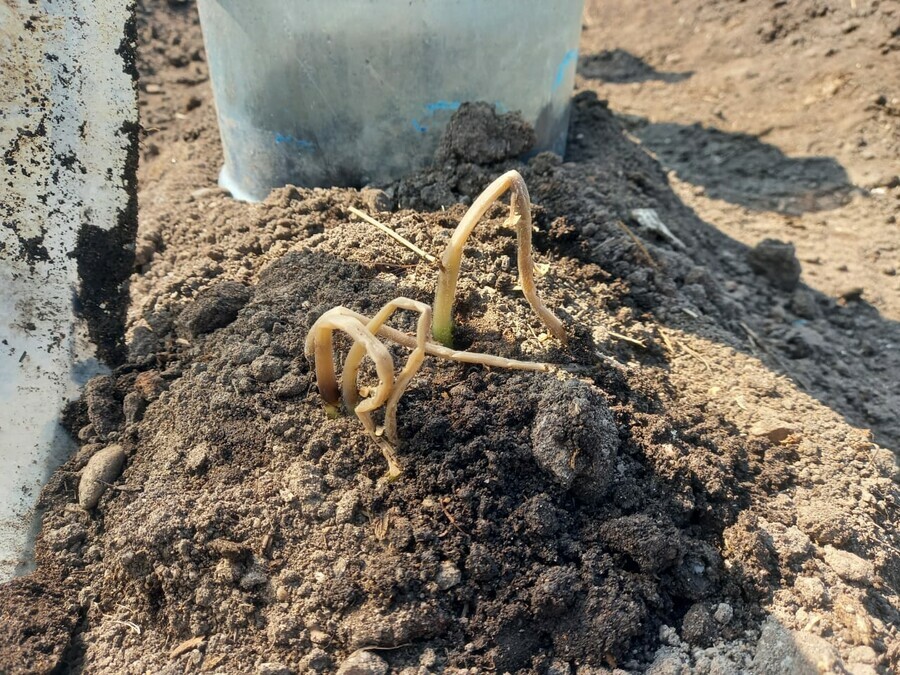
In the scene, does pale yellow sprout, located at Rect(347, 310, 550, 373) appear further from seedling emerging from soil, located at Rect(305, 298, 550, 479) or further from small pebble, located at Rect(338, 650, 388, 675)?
small pebble, located at Rect(338, 650, 388, 675)

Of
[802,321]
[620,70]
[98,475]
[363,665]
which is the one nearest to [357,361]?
[363,665]

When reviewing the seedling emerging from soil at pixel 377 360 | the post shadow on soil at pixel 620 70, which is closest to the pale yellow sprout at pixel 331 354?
the seedling emerging from soil at pixel 377 360

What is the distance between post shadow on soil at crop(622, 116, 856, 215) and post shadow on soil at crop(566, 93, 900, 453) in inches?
0.4

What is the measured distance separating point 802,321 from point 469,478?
163cm

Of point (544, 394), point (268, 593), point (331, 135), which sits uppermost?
point (331, 135)

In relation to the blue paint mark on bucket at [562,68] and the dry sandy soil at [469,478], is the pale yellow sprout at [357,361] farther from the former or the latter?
the blue paint mark on bucket at [562,68]

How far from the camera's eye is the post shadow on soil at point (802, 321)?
2.13 m

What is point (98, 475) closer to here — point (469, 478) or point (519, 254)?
point (469, 478)

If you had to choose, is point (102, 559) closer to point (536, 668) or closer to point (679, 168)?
point (536, 668)

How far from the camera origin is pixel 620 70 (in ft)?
14.4

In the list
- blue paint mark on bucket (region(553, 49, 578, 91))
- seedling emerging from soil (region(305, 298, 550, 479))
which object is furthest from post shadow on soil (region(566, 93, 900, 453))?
seedling emerging from soil (region(305, 298, 550, 479))

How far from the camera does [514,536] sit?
135cm

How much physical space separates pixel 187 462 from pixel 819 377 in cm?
178

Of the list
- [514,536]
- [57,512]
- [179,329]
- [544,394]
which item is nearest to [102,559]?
[57,512]
